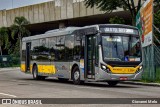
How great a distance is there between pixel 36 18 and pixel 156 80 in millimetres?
42764

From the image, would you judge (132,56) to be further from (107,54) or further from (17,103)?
(17,103)

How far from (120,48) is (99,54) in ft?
3.59

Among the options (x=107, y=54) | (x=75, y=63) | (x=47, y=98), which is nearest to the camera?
(x=47, y=98)

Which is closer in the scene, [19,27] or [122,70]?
[122,70]

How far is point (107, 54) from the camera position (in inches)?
831

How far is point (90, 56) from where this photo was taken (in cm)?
2214

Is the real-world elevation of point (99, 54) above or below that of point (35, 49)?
below

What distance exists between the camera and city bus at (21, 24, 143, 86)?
21.0 metres

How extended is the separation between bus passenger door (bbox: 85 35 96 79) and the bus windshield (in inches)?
32.0

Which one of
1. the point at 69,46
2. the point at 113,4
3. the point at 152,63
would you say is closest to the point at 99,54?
the point at 69,46

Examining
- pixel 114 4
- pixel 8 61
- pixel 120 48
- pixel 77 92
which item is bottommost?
pixel 77 92

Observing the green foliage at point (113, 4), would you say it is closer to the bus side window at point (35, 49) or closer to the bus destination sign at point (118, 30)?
the bus side window at point (35, 49)

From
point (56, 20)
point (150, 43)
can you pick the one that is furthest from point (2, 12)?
point (150, 43)

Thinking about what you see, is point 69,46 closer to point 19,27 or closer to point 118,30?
point 118,30
